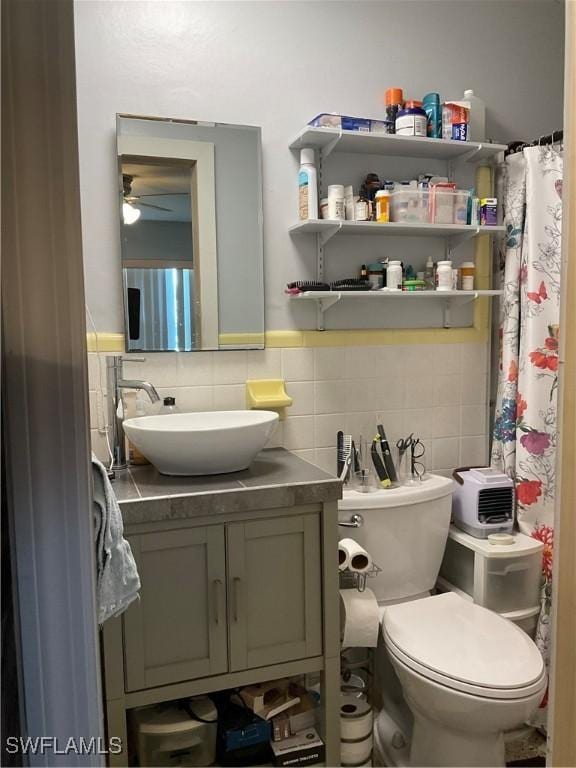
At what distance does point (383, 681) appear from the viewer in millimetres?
2102

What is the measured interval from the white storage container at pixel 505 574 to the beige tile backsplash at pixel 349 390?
0.38 meters

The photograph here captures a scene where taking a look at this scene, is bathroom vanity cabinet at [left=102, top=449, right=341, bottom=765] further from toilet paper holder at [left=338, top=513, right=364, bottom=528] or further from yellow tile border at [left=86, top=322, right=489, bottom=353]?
yellow tile border at [left=86, top=322, right=489, bottom=353]

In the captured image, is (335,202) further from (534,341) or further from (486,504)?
(486,504)

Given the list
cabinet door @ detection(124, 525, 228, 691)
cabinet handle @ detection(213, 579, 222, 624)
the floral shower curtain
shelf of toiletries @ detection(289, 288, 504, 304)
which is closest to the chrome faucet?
cabinet door @ detection(124, 525, 228, 691)

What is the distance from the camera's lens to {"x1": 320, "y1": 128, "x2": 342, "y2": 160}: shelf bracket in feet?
6.51

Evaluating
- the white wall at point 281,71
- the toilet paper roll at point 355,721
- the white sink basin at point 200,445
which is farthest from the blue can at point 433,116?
the toilet paper roll at point 355,721

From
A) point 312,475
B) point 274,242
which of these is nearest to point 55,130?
point 312,475

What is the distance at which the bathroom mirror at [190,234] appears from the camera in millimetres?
1930

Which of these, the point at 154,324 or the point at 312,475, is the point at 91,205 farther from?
the point at 312,475

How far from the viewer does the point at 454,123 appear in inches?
84.2

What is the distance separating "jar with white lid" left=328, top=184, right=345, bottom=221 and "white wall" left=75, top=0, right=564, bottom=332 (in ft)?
0.50

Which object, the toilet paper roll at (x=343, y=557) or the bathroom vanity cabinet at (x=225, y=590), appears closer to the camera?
the bathroom vanity cabinet at (x=225, y=590)

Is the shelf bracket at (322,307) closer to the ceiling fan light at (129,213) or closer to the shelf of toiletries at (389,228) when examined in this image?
the shelf of toiletries at (389,228)

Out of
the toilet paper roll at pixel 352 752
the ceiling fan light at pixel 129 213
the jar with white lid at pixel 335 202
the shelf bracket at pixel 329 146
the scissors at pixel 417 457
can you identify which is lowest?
the toilet paper roll at pixel 352 752
